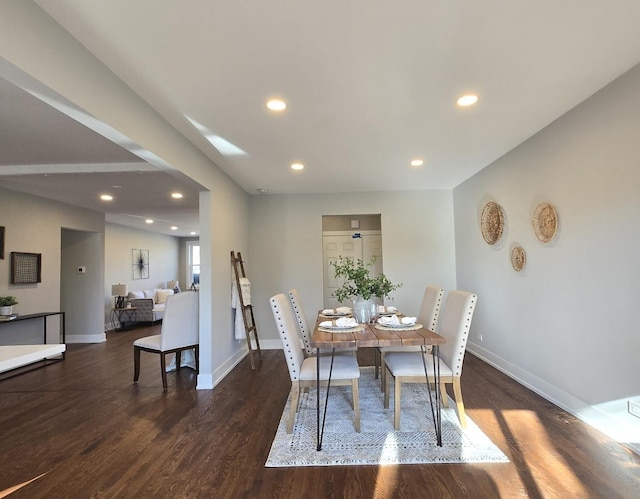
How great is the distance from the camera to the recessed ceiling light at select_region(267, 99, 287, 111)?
2.56m

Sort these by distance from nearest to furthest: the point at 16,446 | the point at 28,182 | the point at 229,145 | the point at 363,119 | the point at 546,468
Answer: the point at 546,468, the point at 16,446, the point at 363,119, the point at 229,145, the point at 28,182

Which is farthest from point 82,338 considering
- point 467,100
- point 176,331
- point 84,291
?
point 467,100

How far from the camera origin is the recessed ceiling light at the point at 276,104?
2.56 m

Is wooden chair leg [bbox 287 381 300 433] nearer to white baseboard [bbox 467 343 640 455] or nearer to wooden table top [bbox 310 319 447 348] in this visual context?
wooden table top [bbox 310 319 447 348]

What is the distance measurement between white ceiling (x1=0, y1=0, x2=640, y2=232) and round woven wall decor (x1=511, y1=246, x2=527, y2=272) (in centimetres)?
113

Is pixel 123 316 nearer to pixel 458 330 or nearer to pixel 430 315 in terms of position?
pixel 430 315

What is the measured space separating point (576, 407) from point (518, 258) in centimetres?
148

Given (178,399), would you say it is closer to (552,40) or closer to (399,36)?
(399,36)

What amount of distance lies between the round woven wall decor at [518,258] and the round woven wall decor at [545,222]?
1.02ft

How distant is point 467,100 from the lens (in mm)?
2619

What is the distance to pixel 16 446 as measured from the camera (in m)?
2.62

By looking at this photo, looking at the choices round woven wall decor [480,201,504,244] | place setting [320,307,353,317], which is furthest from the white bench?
round woven wall decor [480,201,504,244]

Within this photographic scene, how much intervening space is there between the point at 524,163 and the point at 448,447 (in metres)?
2.83

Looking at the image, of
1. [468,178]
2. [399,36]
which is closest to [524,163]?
[468,178]
